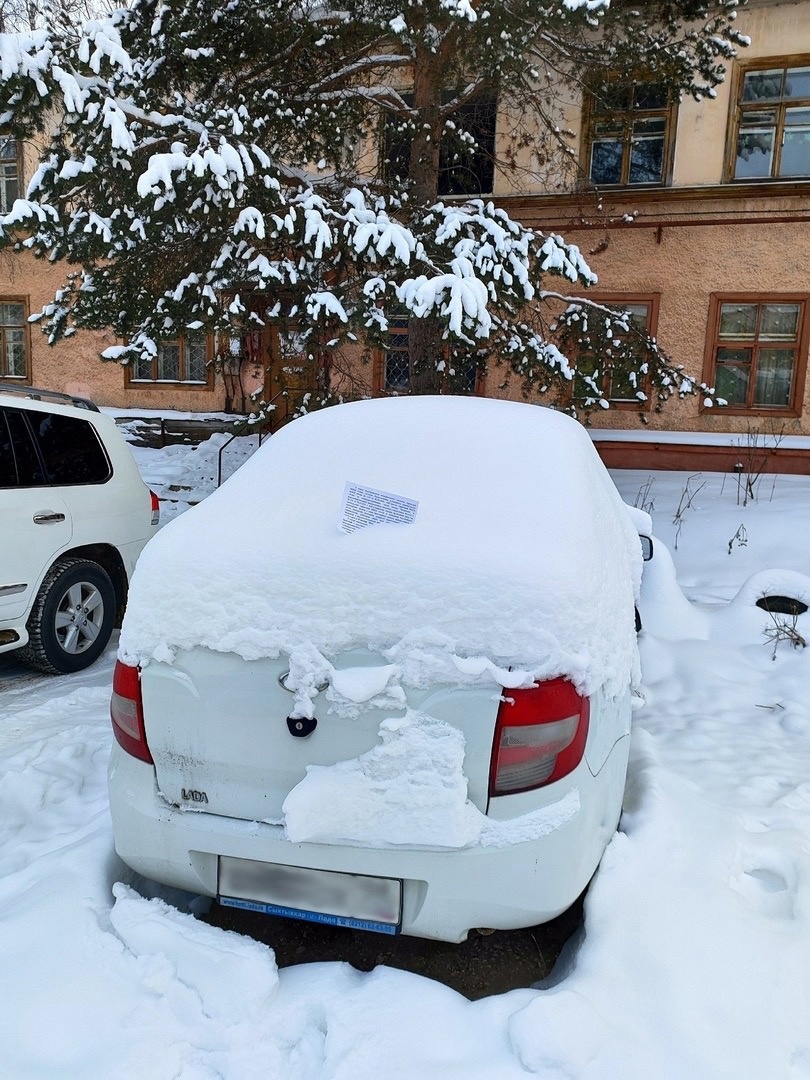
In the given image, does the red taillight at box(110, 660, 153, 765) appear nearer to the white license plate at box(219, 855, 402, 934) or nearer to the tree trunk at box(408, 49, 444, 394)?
the white license plate at box(219, 855, 402, 934)

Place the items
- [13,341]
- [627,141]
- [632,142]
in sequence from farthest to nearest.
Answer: [13,341] < [632,142] < [627,141]

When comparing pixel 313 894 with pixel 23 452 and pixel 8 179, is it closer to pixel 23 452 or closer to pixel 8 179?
pixel 23 452

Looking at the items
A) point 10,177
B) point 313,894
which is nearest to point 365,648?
point 313,894

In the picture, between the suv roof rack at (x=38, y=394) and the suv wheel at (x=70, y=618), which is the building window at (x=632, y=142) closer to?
the suv roof rack at (x=38, y=394)

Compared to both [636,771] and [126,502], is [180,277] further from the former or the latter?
[636,771]

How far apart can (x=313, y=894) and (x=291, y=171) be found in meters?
7.25

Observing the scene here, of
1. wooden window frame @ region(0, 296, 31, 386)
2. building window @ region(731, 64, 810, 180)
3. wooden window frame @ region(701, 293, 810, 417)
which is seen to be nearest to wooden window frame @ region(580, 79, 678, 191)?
building window @ region(731, 64, 810, 180)

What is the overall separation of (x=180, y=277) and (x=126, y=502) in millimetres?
3441

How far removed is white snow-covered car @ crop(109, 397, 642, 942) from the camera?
182cm

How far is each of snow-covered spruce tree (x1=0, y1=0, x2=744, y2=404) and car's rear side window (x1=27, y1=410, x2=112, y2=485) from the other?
176cm

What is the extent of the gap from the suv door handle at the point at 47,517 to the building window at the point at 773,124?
36.8 ft

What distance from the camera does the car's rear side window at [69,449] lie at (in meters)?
4.28

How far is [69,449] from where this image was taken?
4.46 metres

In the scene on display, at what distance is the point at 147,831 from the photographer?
201 cm
